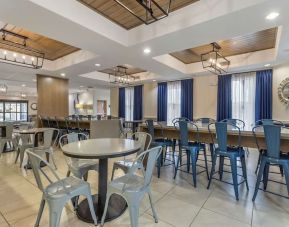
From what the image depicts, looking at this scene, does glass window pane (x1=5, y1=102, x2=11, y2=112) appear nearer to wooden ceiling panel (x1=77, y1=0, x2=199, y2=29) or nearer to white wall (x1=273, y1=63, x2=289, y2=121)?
wooden ceiling panel (x1=77, y1=0, x2=199, y2=29)

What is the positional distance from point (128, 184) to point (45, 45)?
4.62 m

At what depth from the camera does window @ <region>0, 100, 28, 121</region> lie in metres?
13.3

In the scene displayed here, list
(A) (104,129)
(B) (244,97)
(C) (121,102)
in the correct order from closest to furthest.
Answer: (A) (104,129)
(B) (244,97)
(C) (121,102)

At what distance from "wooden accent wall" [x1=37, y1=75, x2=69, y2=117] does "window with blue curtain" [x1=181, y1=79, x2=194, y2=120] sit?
198 inches

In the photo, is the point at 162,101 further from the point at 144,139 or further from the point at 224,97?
the point at 144,139

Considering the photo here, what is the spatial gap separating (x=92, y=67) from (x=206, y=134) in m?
4.20

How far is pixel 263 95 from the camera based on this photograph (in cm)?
580

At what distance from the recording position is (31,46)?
4.96 meters

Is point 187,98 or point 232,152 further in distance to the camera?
point 187,98

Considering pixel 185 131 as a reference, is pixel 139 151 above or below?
below

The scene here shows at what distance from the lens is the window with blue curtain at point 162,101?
8.36 m

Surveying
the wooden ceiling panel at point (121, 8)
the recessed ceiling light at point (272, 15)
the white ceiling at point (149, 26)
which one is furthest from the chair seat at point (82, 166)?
the recessed ceiling light at point (272, 15)

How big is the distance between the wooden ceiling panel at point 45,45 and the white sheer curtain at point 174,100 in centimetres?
448

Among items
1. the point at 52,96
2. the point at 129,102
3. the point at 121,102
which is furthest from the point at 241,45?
the point at 52,96
